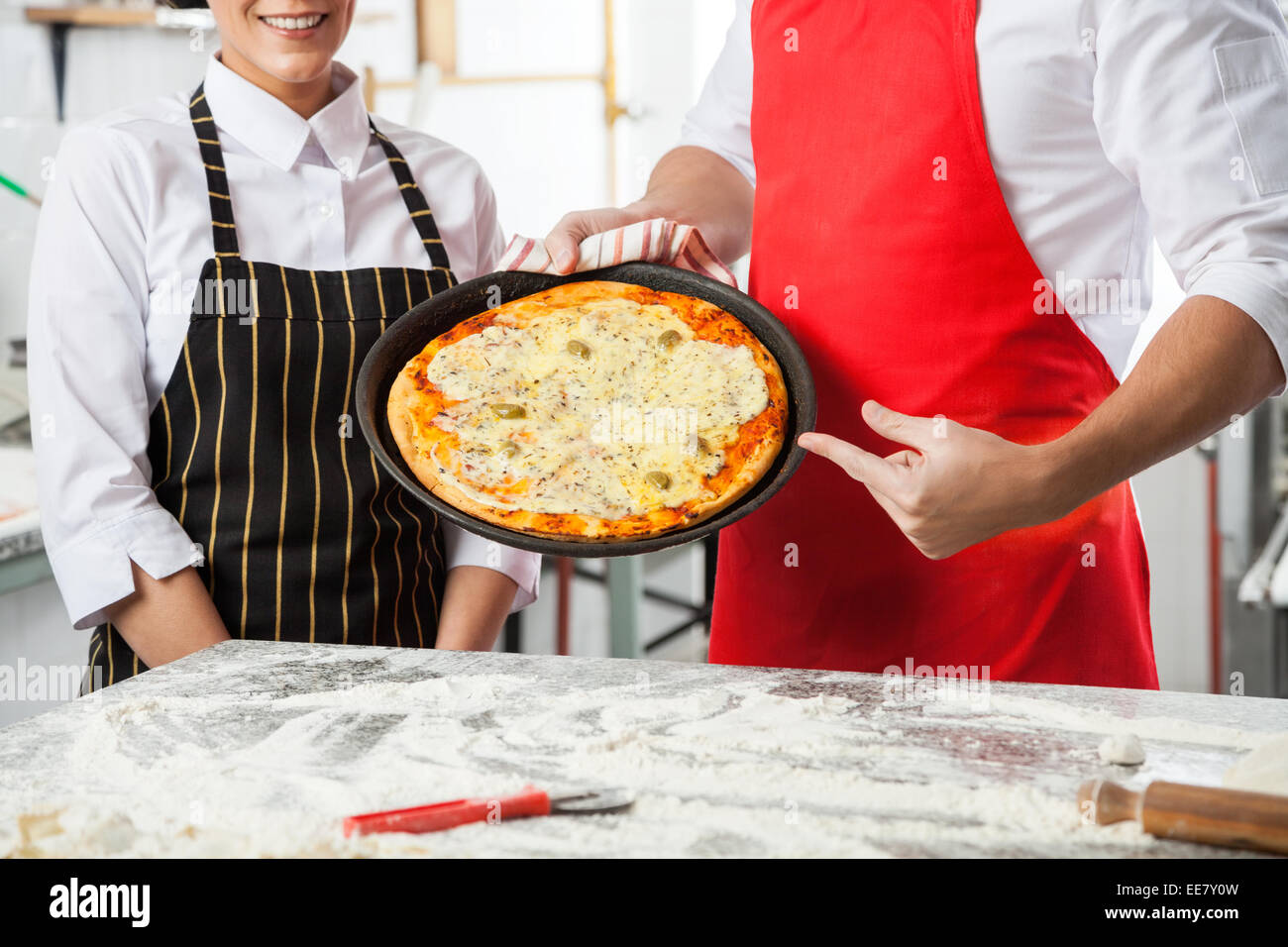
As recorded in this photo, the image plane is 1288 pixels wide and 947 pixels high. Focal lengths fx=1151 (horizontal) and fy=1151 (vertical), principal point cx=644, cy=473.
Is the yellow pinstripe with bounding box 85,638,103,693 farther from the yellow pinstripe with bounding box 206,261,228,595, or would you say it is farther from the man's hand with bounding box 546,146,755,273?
the man's hand with bounding box 546,146,755,273

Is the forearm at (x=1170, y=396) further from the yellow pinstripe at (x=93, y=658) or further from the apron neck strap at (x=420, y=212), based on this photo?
the yellow pinstripe at (x=93, y=658)

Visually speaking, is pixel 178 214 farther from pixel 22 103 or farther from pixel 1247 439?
pixel 1247 439

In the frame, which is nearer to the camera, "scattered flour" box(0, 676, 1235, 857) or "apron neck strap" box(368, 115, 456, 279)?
"scattered flour" box(0, 676, 1235, 857)

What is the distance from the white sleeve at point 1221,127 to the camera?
1.15 meters

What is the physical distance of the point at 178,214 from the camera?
1.53 m

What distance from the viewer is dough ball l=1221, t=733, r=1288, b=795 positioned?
33.9 inches

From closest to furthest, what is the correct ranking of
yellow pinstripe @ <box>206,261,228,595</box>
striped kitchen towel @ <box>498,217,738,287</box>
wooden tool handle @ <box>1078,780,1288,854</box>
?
wooden tool handle @ <box>1078,780,1288,854</box>, yellow pinstripe @ <box>206,261,228,595</box>, striped kitchen towel @ <box>498,217,738,287</box>

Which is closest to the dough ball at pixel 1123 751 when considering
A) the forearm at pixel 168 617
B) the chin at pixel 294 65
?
the forearm at pixel 168 617

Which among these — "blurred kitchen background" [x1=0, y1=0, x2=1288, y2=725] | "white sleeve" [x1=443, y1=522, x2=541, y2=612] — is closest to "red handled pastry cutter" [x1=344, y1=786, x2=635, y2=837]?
"white sleeve" [x1=443, y1=522, x2=541, y2=612]

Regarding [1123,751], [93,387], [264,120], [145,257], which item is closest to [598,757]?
[1123,751]

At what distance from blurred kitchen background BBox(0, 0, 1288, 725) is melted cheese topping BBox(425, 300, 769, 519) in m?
1.20

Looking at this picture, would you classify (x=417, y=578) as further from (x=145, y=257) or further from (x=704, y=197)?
(x=704, y=197)
